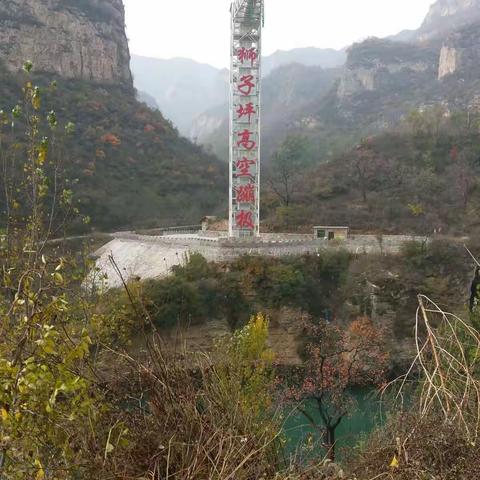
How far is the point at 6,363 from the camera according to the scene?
215 centimetres

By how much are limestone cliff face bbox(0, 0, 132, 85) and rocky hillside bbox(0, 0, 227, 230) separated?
72 millimetres

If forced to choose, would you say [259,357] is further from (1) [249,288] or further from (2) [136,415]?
(2) [136,415]

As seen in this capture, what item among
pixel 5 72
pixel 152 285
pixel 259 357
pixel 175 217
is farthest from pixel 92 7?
pixel 259 357

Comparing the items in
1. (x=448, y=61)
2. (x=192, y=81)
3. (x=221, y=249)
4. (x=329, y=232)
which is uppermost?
(x=192, y=81)

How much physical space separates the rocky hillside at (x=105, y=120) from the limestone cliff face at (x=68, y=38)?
7cm

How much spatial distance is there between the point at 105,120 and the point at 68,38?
919 cm

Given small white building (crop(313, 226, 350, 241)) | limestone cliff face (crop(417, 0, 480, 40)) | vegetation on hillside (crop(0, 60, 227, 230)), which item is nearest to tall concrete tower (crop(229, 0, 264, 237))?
small white building (crop(313, 226, 350, 241))

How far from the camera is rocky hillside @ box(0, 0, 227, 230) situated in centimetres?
2917

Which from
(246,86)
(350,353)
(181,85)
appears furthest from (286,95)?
(350,353)

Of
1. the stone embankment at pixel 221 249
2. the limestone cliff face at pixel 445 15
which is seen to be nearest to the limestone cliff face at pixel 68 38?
the stone embankment at pixel 221 249

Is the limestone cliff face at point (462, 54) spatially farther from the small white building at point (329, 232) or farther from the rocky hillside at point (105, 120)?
the small white building at point (329, 232)

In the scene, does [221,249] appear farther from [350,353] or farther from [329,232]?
[350,353]

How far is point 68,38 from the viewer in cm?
3903

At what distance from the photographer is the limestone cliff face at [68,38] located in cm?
3575
